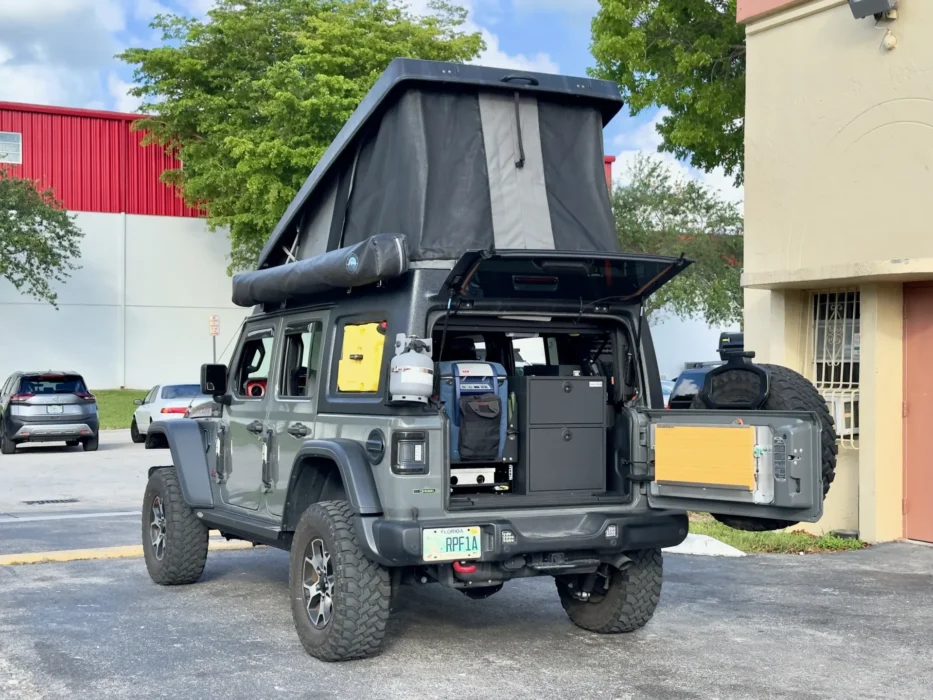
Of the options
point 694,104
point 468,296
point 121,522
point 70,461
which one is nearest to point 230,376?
point 468,296

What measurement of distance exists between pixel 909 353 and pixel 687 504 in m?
5.19

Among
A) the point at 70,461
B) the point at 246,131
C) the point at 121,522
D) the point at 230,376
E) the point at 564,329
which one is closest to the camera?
the point at 564,329

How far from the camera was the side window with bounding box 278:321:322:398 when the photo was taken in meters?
7.08

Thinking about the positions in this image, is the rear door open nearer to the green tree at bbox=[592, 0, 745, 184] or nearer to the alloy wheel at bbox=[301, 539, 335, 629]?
the alloy wheel at bbox=[301, 539, 335, 629]

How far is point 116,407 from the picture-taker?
109ft

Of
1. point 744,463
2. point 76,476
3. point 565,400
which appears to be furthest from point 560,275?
point 76,476

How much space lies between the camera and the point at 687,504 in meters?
6.19

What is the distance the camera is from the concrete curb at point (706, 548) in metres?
10.2

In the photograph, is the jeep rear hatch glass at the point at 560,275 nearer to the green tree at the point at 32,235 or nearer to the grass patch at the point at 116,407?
the grass patch at the point at 116,407

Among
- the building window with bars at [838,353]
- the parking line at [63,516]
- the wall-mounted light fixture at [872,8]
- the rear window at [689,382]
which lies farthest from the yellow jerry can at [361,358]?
the rear window at [689,382]

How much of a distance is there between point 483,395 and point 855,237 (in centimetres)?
556

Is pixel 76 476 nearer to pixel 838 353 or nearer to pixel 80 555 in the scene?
pixel 80 555

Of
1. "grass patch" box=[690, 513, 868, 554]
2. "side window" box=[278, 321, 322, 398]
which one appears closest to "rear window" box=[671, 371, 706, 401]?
"grass patch" box=[690, 513, 868, 554]

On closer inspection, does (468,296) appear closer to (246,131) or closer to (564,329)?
(564,329)
